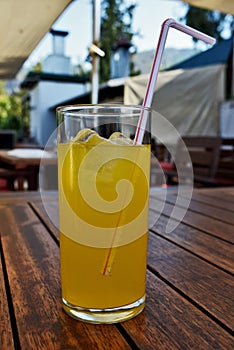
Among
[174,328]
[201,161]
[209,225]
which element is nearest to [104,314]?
[174,328]

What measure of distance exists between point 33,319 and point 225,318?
213 millimetres

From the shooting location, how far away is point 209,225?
2.75ft

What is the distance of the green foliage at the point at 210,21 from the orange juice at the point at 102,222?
1320 cm

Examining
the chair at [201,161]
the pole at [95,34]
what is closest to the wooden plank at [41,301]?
the pole at [95,34]

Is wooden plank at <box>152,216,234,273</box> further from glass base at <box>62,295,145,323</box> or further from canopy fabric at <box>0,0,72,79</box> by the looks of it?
canopy fabric at <box>0,0,72,79</box>

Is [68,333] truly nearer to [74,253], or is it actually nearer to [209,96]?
[74,253]

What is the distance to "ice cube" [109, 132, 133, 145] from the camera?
15.5 inches

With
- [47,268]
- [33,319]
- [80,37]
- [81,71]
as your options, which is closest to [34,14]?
[47,268]

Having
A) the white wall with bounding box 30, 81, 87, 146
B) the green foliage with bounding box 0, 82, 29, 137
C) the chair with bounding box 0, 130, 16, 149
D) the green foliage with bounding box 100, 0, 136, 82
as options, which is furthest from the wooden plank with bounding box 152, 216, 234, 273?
the green foliage with bounding box 0, 82, 29, 137

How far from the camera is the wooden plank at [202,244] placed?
23.5 inches

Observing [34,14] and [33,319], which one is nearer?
[33,319]

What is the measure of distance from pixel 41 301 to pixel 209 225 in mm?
501

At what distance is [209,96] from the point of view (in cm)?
346

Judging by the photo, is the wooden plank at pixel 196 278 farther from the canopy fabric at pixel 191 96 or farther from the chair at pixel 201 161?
the canopy fabric at pixel 191 96
